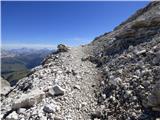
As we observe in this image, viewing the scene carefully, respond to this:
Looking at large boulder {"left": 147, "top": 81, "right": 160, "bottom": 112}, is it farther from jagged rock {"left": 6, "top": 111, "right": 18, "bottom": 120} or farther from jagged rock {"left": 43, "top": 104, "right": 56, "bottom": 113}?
jagged rock {"left": 6, "top": 111, "right": 18, "bottom": 120}

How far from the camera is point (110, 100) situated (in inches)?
581

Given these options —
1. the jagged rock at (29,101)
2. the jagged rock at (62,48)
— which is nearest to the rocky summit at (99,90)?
the jagged rock at (29,101)

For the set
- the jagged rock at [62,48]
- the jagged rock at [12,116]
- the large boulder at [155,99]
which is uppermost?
the jagged rock at [62,48]

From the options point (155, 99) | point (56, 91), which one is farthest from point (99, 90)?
point (155, 99)

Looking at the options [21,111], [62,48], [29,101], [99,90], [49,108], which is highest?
[62,48]

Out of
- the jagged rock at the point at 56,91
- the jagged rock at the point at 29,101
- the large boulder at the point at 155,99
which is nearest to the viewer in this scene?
the large boulder at the point at 155,99

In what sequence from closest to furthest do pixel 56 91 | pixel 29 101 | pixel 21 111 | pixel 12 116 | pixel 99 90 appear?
1. pixel 12 116
2. pixel 21 111
3. pixel 29 101
4. pixel 56 91
5. pixel 99 90

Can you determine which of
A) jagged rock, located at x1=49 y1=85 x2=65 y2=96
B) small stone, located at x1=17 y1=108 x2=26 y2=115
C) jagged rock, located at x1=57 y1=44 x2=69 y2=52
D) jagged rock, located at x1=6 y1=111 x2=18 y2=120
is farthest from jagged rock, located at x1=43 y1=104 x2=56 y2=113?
jagged rock, located at x1=57 y1=44 x2=69 y2=52

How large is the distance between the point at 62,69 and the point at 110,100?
23.6ft

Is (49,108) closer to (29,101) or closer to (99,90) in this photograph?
(29,101)

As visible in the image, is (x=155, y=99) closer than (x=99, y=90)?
Yes

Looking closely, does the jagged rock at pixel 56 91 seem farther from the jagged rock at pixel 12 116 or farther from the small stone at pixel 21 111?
the jagged rock at pixel 12 116

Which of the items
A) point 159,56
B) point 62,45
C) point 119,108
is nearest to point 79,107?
point 119,108

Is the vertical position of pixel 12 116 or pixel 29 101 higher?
pixel 29 101
